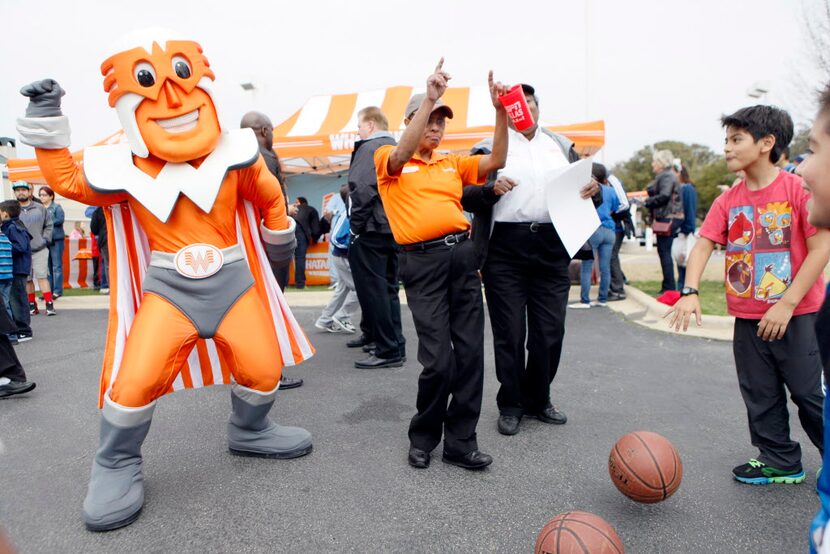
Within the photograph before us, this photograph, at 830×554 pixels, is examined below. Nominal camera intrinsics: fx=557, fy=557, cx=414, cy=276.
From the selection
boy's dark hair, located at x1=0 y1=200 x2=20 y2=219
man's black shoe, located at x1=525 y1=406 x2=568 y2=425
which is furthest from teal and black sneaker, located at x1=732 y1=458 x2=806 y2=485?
boy's dark hair, located at x1=0 y1=200 x2=20 y2=219

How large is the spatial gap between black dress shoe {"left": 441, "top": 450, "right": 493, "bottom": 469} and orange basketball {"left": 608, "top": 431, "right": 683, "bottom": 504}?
2.13ft

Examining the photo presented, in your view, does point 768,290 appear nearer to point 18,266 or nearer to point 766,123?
point 766,123

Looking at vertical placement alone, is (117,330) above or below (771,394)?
above

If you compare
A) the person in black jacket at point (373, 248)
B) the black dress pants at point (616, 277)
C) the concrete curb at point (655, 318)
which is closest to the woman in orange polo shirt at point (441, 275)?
the person in black jacket at point (373, 248)

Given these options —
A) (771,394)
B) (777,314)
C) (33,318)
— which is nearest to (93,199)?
(777,314)

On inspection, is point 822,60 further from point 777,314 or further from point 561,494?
point 561,494

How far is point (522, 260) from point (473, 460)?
3.79 feet

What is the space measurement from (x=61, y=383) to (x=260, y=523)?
339cm

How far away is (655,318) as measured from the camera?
6.82m

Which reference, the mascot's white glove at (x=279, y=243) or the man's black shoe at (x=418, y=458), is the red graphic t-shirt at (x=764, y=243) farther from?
the mascot's white glove at (x=279, y=243)

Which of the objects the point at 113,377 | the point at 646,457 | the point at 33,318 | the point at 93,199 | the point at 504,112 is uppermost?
the point at 504,112

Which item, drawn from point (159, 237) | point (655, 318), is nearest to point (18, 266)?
point (159, 237)

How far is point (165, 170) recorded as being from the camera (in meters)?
2.65

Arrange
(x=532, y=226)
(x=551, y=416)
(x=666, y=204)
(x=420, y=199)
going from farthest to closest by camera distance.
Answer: (x=666, y=204) → (x=551, y=416) → (x=532, y=226) → (x=420, y=199)
